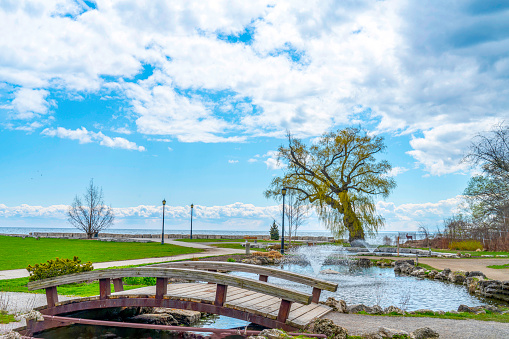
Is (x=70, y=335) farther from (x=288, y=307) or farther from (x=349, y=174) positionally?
(x=349, y=174)

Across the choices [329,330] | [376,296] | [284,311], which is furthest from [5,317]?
[376,296]

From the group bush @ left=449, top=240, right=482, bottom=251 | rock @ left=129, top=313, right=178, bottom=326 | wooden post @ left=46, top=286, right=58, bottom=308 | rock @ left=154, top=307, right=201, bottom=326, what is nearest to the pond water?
rock @ left=154, top=307, right=201, bottom=326

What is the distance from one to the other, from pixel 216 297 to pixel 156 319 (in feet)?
8.77

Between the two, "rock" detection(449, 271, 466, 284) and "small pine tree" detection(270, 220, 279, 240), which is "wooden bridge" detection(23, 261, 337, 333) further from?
"small pine tree" detection(270, 220, 279, 240)

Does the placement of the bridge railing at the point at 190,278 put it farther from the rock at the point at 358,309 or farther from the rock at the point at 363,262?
the rock at the point at 363,262

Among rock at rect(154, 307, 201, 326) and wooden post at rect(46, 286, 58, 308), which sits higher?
wooden post at rect(46, 286, 58, 308)

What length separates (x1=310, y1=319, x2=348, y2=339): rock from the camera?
5.34 meters

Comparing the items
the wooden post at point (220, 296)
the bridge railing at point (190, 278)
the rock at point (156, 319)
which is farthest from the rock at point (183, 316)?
the wooden post at point (220, 296)

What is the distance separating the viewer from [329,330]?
17.8ft

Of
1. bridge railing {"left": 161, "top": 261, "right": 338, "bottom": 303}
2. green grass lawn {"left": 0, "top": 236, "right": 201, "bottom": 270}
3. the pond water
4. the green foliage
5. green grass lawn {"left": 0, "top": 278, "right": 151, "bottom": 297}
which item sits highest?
bridge railing {"left": 161, "top": 261, "right": 338, "bottom": 303}

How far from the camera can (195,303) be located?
259 inches

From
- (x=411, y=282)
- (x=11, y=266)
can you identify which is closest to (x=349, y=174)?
(x=411, y=282)

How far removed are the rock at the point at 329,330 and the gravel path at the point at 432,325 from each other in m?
0.33

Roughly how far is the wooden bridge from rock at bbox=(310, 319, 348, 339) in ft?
1.06
